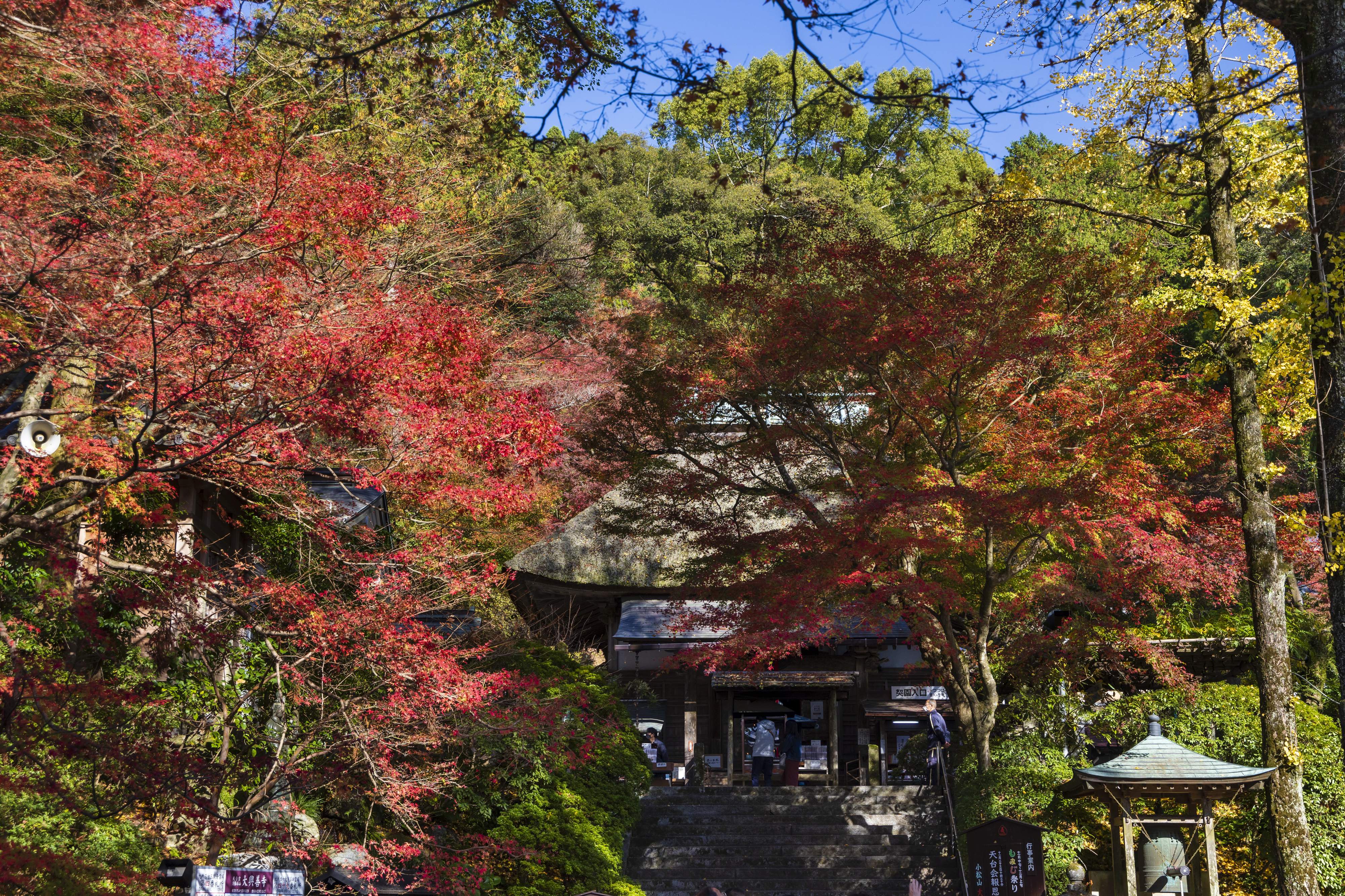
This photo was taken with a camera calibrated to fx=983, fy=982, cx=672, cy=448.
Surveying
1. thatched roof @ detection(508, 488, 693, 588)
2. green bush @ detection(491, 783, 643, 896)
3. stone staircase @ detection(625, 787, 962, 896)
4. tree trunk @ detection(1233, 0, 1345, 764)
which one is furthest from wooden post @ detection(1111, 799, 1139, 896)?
thatched roof @ detection(508, 488, 693, 588)

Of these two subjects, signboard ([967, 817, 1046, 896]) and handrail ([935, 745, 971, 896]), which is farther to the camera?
handrail ([935, 745, 971, 896])

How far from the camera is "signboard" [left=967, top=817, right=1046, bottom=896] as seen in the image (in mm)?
8398

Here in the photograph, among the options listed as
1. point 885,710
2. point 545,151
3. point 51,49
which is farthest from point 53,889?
point 885,710

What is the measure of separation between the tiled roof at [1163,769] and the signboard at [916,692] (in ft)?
27.5

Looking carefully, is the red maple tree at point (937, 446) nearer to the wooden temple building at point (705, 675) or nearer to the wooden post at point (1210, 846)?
the wooden temple building at point (705, 675)

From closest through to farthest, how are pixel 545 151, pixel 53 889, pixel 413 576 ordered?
pixel 545 151, pixel 53 889, pixel 413 576

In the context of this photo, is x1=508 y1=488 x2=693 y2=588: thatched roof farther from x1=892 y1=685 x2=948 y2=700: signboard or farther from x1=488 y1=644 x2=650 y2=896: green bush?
x1=488 y1=644 x2=650 y2=896: green bush

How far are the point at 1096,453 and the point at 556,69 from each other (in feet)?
27.2

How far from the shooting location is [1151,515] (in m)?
11.2

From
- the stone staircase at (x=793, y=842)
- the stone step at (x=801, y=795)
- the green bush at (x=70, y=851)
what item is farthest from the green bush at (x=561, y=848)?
the stone step at (x=801, y=795)

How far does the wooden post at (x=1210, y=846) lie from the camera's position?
345 inches

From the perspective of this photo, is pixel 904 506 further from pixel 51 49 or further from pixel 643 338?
pixel 51 49

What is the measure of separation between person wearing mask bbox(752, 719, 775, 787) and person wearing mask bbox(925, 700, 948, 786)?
2.42 m

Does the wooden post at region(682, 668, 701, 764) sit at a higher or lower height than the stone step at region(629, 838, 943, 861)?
higher
